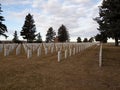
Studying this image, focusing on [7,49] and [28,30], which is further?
[28,30]

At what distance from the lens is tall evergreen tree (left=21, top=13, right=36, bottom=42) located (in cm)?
8006

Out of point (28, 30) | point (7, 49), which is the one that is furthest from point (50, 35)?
point (7, 49)

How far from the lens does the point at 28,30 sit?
80.4 m

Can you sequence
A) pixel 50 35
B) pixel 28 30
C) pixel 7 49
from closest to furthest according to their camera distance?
pixel 7 49, pixel 28 30, pixel 50 35

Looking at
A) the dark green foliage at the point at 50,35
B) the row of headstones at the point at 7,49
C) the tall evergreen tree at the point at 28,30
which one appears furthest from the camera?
the dark green foliage at the point at 50,35

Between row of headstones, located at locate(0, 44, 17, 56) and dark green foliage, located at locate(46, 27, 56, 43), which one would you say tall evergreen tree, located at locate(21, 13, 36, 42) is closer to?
Answer: dark green foliage, located at locate(46, 27, 56, 43)

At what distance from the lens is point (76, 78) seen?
35.4ft

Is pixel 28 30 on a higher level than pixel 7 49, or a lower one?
higher

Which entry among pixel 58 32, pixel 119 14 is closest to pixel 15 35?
pixel 58 32

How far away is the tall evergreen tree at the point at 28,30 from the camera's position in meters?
80.1

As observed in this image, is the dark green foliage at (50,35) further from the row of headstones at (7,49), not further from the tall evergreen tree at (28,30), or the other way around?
the row of headstones at (7,49)

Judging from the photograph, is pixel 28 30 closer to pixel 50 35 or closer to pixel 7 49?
pixel 50 35

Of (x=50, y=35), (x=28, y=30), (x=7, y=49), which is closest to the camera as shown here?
(x=7, y=49)

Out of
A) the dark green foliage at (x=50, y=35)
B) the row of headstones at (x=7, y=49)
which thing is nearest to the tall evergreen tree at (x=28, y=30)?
the dark green foliage at (x=50, y=35)
